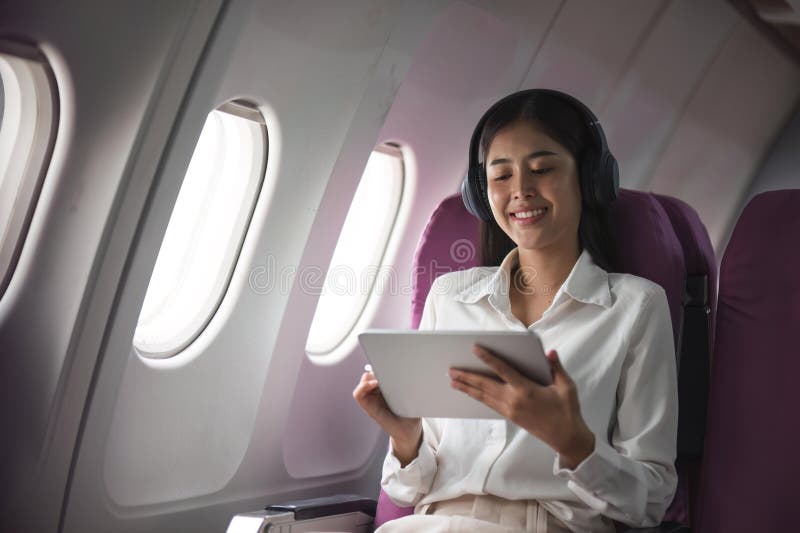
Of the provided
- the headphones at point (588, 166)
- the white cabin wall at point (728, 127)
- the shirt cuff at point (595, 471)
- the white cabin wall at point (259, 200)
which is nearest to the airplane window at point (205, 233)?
the white cabin wall at point (259, 200)

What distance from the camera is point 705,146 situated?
15.8 ft

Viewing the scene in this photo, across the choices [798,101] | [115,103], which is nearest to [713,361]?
[115,103]

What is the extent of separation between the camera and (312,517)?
7.23ft

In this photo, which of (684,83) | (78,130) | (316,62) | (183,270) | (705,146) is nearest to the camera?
(78,130)

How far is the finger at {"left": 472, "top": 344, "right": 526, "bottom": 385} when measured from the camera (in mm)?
1666

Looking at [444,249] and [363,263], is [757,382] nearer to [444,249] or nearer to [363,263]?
[444,249]

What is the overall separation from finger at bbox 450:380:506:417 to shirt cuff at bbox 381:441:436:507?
442mm

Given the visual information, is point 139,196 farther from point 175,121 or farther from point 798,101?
point 798,101

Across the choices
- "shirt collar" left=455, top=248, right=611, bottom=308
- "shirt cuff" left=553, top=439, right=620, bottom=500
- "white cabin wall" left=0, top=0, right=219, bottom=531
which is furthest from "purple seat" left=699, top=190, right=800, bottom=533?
"white cabin wall" left=0, top=0, right=219, bottom=531

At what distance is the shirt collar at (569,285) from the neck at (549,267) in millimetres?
48

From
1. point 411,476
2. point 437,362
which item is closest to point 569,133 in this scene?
point 437,362

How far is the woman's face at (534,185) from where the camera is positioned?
2191 millimetres

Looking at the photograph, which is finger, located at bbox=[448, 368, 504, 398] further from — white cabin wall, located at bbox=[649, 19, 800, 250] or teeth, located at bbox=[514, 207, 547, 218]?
white cabin wall, located at bbox=[649, 19, 800, 250]

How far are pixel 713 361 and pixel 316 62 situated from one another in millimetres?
1449
